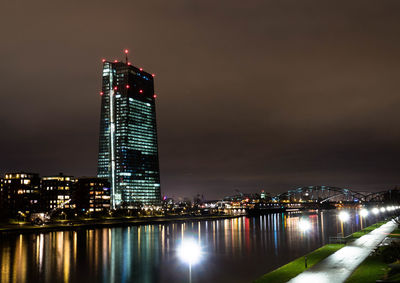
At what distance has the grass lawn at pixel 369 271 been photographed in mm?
30016

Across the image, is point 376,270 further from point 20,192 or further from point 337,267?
point 20,192

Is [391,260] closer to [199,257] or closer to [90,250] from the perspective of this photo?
[199,257]

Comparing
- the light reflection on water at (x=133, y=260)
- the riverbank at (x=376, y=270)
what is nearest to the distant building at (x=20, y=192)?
the light reflection on water at (x=133, y=260)

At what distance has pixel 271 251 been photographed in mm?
73062

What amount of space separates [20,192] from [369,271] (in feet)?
601

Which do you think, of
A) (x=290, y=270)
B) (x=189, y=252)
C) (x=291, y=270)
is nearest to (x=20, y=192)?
(x=189, y=252)

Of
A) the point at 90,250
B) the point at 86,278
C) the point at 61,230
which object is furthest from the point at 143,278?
the point at 61,230

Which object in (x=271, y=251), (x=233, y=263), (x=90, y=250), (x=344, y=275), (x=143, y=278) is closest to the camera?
(x=344, y=275)

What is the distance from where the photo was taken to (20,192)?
19000 centimetres

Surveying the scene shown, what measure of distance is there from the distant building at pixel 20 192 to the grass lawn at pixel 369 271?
6651 inches

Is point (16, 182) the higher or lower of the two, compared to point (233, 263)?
higher

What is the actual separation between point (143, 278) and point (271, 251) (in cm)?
2934

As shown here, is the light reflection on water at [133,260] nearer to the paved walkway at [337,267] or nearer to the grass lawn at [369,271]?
the paved walkway at [337,267]

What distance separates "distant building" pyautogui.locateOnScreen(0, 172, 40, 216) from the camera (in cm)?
18438
